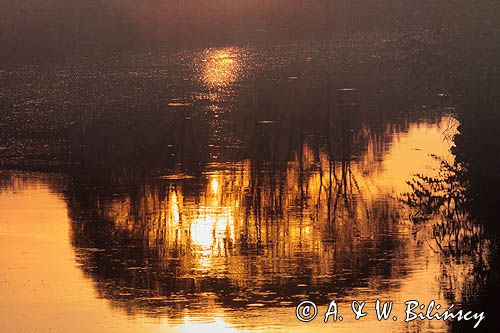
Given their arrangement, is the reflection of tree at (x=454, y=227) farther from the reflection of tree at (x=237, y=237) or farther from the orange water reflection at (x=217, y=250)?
the reflection of tree at (x=237, y=237)

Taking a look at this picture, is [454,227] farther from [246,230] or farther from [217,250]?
[217,250]

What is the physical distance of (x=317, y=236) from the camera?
18594mm

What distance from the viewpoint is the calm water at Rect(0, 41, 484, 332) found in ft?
49.4

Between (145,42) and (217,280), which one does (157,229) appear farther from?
(145,42)

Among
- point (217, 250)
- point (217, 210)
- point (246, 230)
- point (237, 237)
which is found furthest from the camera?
point (217, 210)

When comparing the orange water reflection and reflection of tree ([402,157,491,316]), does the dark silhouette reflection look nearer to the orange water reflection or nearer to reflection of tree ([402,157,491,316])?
the orange water reflection

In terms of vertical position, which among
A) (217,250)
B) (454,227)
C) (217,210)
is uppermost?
(217,210)

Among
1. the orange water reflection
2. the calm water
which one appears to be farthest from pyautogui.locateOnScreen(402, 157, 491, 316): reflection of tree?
the orange water reflection

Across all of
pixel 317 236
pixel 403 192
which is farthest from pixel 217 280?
pixel 403 192

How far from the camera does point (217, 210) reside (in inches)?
821

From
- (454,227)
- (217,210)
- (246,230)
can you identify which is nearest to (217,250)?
(246,230)

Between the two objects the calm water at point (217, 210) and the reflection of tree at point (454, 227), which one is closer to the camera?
the calm water at point (217, 210)

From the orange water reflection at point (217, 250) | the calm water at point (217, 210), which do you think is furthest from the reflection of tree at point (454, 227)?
the orange water reflection at point (217, 250)

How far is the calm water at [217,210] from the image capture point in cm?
1505
